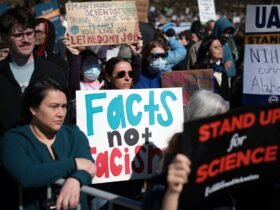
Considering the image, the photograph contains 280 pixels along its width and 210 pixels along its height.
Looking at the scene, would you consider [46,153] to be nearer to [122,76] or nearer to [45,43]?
[122,76]

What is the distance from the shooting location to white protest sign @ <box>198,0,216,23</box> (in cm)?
1198

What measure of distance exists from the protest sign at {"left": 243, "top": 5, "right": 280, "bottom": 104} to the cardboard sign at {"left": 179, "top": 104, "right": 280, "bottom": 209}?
3.05 metres

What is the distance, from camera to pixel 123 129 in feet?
15.4

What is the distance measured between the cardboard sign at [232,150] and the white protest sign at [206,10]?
9064 mm

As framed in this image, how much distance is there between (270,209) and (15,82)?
189cm

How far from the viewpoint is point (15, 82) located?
14.1 feet

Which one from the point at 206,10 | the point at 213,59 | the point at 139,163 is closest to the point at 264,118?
the point at 139,163

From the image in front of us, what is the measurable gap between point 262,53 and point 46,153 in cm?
303

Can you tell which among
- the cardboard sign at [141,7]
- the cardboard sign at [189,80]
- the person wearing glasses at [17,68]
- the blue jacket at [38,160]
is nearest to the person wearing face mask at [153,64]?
the cardboard sign at [189,80]

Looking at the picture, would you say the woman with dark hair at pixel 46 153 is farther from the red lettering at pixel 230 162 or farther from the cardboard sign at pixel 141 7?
the cardboard sign at pixel 141 7

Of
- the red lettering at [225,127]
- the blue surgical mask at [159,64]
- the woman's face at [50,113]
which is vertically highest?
the red lettering at [225,127]

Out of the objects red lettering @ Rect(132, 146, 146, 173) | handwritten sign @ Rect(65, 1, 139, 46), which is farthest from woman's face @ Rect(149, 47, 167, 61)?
red lettering @ Rect(132, 146, 146, 173)

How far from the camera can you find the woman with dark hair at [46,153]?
3504mm

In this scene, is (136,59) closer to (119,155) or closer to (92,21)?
(92,21)
